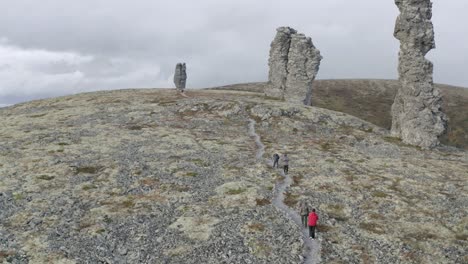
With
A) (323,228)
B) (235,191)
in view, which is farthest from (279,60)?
(323,228)

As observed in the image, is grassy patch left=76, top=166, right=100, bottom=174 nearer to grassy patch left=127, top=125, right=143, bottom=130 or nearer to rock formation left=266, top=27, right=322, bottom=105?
grassy patch left=127, top=125, right=143, bottom=130

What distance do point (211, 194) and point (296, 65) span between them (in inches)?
2703

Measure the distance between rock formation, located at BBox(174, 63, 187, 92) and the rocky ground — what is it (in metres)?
44.0

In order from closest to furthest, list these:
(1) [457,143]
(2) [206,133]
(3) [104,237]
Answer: (3) [104,237] → (2) [206,133] → (1) [457,143]

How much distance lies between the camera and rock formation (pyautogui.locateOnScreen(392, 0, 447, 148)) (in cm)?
7362

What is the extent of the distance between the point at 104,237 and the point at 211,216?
9885 millimetres

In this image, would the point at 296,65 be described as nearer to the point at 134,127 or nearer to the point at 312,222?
the point at 134,127

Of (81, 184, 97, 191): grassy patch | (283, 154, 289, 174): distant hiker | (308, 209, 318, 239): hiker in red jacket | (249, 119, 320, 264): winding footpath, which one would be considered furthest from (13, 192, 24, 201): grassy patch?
(283, 154, 289, 174): distant hiker

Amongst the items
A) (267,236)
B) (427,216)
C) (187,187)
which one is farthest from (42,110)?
(427,216)

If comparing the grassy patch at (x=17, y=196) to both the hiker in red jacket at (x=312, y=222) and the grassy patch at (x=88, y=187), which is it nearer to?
the grassy patch at (x=88, y=187)

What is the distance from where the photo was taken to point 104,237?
34844 mm

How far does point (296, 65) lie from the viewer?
106125 mm

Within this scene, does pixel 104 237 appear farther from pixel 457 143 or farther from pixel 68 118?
pixel 457 143

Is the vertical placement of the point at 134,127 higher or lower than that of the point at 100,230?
higher
